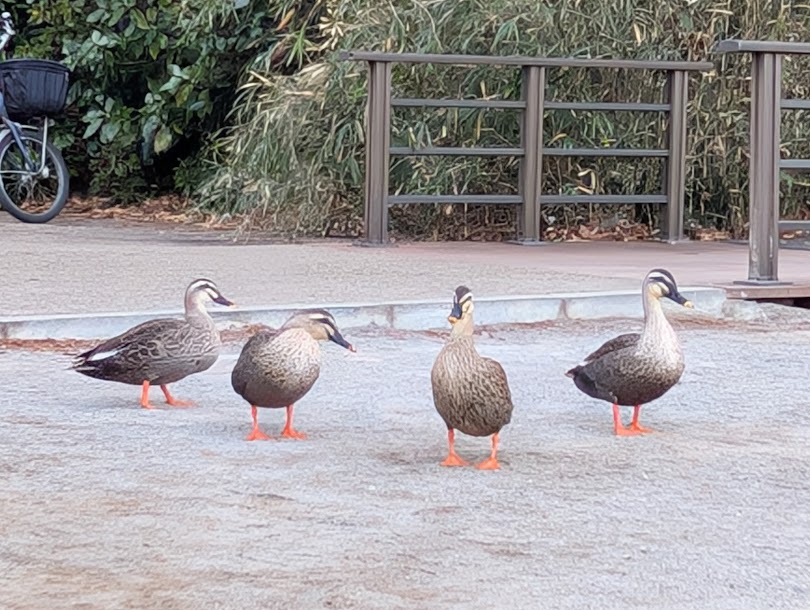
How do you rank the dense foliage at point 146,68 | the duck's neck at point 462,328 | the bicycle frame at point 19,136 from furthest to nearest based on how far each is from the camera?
the dense foliage at point 146,68 → the bicycle frame at point 19,136 → the duck's neck at point 462,328

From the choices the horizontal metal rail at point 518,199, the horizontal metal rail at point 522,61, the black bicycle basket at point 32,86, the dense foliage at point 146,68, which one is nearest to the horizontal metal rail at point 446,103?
the horizontal metal rail at point 522,61

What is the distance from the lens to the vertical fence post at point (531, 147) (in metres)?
11.5

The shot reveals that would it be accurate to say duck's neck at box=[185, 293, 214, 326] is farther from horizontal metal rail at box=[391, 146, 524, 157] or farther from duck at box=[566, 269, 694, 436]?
horizontal metal rail at box=[391, 146, 524, 157]

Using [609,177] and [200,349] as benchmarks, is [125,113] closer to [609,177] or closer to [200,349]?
[609,177]

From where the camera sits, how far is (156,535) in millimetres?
4000

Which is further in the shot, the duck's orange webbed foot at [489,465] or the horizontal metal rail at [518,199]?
the horizontal metal rail at [518,199]

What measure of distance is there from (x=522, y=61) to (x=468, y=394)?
271 inches

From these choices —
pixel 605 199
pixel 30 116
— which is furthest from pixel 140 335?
pixel 30 116

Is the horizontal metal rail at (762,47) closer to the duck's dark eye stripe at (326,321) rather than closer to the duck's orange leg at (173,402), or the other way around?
the duck's dark eye stripe at (326,321)

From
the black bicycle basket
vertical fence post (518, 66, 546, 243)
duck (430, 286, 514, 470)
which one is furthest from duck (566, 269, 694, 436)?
the black bicycle basket

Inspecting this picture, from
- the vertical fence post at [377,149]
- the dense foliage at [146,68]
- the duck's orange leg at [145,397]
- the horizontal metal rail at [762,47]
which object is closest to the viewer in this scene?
the duck's orange leg at [145,397]

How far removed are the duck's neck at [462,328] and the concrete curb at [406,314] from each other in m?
2.56

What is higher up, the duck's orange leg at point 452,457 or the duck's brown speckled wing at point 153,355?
the duck's brown speckled wing at point 153,355

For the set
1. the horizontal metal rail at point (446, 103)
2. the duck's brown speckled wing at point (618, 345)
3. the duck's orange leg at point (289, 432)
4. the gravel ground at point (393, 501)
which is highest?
the horizontal metal rail at point (446, 103)
